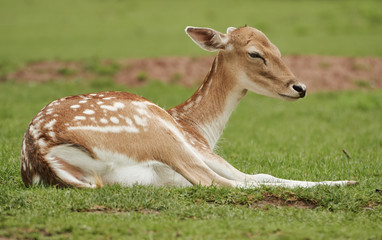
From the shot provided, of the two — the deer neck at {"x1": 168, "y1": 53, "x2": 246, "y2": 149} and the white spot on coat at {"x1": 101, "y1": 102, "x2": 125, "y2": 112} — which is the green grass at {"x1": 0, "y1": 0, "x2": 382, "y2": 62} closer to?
the deer neck at {"x1": 168, "y1": 53, "x2": 246, "y2": 149}

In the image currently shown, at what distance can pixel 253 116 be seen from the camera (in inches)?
491

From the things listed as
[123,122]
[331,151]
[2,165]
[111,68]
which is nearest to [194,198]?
[123,122]

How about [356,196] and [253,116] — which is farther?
[253,116]

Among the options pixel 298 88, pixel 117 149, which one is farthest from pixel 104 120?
pixel 298 88

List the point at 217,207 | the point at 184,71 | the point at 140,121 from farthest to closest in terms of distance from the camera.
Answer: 1. the point at 184,71
2. the point at 140,121
3. the point at 217,207

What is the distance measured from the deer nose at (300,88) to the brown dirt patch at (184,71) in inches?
406

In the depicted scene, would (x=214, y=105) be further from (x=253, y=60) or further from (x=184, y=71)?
(x=184, y=71)

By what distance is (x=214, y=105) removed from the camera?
6543 mm

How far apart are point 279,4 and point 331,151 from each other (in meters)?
26.5

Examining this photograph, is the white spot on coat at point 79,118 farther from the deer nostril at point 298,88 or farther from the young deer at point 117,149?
the deer nostril at point 298,88

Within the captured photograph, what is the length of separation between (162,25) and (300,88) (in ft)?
73.0

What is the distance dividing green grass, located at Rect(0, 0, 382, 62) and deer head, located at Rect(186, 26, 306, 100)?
13.2m

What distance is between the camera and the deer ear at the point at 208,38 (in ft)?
20.6

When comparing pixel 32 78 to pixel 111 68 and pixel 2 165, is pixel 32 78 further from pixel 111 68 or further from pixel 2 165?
pixel 2 165
